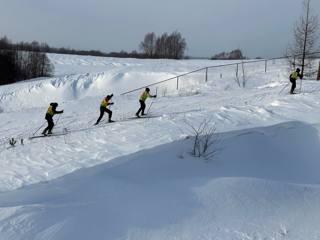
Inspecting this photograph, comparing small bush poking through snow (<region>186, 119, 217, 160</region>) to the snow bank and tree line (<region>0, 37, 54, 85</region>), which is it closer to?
the snow bank

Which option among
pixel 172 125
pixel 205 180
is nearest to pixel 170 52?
pixel 172 125

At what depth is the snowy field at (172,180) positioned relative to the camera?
23.4 ft

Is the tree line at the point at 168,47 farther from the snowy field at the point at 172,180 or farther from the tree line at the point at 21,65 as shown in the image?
the snowy field at the point at 172,180

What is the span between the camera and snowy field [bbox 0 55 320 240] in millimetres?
7121

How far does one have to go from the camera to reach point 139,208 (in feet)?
25.7

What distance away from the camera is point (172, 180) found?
9.54 m

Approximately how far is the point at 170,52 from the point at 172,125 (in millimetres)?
95552

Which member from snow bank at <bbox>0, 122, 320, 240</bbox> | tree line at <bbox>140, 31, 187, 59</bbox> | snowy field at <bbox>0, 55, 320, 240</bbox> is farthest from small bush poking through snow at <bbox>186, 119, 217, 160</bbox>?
tree line at <bbox>140, 31, 187, 59</bbox>

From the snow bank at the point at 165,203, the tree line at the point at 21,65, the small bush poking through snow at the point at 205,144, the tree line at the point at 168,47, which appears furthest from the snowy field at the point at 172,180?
the tree line at the point at 168,47

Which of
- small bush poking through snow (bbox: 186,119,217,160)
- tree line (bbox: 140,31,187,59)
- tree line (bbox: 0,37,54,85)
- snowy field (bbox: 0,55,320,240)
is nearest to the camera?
snowy field (bbox: 0,55,320,240)

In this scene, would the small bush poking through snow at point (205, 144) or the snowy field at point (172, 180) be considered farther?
the small bush poking through snow at point (205, 144)

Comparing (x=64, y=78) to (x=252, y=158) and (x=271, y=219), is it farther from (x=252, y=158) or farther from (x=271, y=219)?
(x=271, y=219)

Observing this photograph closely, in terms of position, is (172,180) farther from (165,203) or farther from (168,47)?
(168,47)

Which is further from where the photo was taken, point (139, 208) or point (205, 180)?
point (205, 180)
